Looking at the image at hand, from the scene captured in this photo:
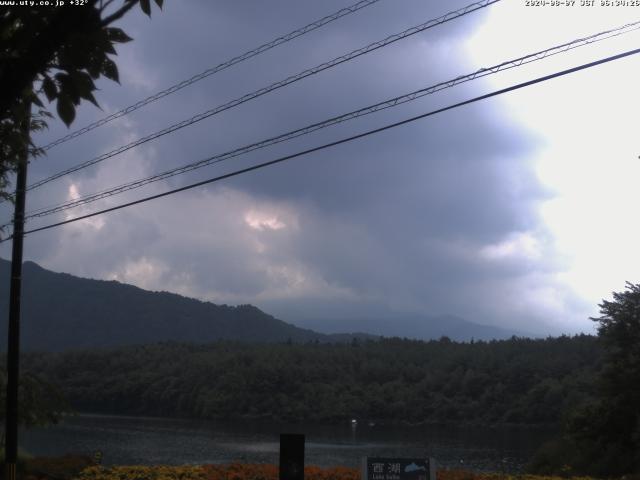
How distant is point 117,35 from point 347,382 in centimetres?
6085

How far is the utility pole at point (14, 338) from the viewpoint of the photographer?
602 inches

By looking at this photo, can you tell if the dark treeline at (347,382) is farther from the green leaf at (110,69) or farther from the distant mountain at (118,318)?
the distant mountain at (118,318)

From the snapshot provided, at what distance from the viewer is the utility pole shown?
50.2 feet

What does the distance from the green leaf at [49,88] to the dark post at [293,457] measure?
8.99 m

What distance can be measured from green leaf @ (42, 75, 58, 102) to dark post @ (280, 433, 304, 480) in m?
8.99

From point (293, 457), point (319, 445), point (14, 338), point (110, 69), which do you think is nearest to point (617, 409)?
point (319, 445)

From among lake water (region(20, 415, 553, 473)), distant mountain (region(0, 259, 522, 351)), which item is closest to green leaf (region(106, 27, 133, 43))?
lake water (region(20, 415, 553, 473))

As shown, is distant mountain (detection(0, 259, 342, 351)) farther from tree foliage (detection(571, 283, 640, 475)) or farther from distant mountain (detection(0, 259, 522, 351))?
tree foliage (detection(571, 283, 640, 475))

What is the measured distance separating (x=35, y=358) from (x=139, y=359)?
9530 mm

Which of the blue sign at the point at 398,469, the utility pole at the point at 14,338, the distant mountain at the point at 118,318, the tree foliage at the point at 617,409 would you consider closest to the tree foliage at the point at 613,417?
the tree foliage at the point at 617,409

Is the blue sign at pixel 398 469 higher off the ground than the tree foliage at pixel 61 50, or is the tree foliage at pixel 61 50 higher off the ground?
the tree foliage at pixel 61 50

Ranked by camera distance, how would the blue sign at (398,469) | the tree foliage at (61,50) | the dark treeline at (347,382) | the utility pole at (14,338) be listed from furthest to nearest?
the dark treeline at (347,382) → the utility pole at (14,338) → the blue sign at (398,469) → the tree foliage at (61,50)

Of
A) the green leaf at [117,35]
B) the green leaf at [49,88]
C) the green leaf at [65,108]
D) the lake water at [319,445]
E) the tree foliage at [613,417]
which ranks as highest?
the green leaf at [117,35]

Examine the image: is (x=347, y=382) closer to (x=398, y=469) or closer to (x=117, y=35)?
(x=398, y=469)
